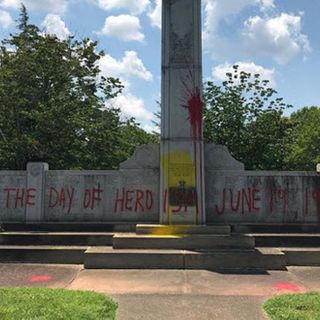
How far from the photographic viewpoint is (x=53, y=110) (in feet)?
62.2

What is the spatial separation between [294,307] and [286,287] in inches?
64.7

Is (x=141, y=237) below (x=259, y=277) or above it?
above

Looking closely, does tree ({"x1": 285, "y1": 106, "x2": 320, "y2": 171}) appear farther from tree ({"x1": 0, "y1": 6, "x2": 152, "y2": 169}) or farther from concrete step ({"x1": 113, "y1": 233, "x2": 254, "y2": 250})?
concrete step ({"x1": 113, "y1": 233, "x2": 254, "y2": 250})

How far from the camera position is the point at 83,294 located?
6.43 meters

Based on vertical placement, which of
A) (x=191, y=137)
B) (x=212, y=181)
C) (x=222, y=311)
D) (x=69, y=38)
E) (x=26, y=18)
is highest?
(x=26, y=18)

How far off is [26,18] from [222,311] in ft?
72.5

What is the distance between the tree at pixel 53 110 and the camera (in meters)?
19.4

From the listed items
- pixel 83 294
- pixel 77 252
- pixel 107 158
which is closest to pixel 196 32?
pixel 77 252

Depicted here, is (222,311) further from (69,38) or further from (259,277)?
(69,38)

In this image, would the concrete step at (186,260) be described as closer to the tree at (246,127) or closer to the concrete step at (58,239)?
the concrete step at (58,239)

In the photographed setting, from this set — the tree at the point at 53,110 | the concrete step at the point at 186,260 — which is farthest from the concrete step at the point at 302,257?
the tree at the point at 53,110

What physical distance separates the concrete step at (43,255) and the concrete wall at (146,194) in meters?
1.88

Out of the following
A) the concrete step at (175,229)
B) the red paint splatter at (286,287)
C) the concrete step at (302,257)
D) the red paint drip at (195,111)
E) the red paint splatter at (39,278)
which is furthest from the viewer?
the red paint drip at (195,111)

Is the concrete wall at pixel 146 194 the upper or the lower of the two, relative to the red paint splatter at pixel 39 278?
upper
